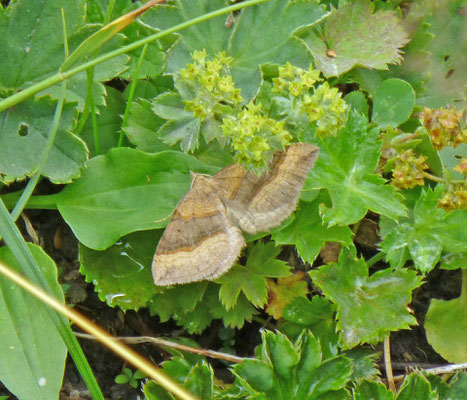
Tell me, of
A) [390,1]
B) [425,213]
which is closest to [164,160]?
[425,213]

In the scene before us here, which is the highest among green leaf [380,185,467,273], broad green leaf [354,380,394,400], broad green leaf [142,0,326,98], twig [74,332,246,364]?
broad green leaf [142,0,326,98]

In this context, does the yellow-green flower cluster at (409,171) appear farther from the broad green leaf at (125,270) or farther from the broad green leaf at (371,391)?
the broad green leaf at (125,270)

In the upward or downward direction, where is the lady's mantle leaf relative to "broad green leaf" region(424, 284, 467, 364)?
upward

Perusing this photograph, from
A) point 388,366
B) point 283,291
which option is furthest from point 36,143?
→ point 388,366

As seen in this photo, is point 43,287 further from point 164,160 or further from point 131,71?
point 131,71

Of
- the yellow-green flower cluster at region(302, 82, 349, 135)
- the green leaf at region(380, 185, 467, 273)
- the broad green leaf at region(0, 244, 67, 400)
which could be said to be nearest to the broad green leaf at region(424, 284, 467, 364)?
the green leaf at region(380, 185, 467, 273)

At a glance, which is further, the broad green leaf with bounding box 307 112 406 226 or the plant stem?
the broad green leaf with bounding box 307 112 406 226

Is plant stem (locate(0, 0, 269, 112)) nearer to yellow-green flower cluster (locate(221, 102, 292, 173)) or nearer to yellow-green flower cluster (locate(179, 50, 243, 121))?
yellow-green flower cluster (locate(179, 50, 243, 121))
